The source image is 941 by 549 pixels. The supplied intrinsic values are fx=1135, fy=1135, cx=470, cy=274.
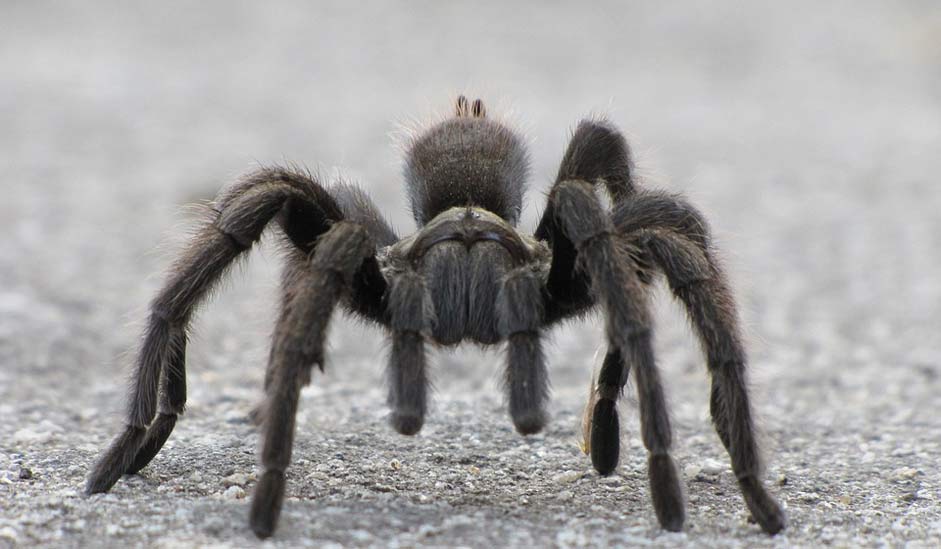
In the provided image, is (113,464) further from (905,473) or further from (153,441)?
(905,473)

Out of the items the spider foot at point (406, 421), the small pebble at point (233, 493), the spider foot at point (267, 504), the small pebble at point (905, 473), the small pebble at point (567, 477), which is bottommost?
the spider foot at point (267, 504)

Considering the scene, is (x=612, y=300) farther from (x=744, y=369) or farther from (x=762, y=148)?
(x=762, y=148)

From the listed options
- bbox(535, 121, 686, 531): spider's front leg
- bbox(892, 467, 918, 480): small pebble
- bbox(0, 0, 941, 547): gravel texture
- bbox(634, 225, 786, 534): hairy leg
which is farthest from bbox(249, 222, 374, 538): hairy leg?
bbox(892, 467, 918, 480): small pebble

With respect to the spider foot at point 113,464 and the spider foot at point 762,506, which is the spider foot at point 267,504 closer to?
the spider foot at point 113,464

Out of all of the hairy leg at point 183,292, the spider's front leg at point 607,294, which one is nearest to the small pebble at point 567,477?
the spider's front leg at point 607,294

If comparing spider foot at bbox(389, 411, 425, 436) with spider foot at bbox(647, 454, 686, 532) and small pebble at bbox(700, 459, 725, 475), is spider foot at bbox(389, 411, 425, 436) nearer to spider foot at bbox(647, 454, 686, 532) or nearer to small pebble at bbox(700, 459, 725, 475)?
spider foot at bbox(647, 454, 686, 532)

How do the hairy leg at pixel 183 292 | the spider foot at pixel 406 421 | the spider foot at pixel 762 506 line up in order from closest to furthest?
the spider foot at pixel 406 421, the spider foot at pixel 762 506, the hairy leg at pixel 183 292

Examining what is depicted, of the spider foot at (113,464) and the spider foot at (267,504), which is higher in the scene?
the spider foot at (113,464)

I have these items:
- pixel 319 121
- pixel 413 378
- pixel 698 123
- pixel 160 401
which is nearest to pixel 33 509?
pixel 160 401
